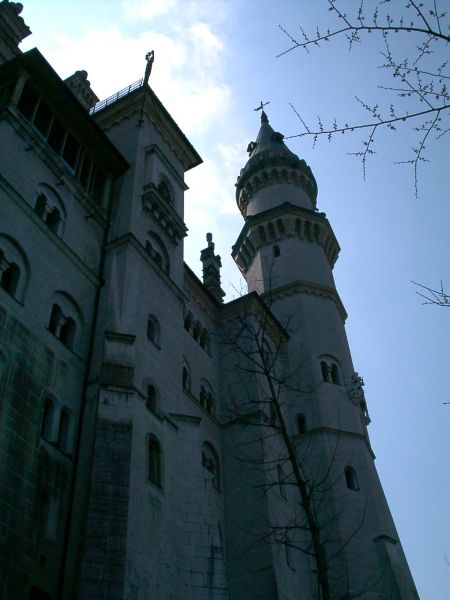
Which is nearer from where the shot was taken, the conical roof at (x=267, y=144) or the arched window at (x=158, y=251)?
the arched window at (x=158, y=251)

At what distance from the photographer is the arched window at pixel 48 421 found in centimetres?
1539

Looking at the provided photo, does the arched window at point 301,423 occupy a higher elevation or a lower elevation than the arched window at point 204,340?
lower

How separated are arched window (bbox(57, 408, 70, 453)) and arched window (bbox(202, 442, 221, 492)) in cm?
817

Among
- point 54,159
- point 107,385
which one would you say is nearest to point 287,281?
point 54,159

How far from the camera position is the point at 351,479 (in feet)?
87.0

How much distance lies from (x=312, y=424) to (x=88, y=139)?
14.6 meters

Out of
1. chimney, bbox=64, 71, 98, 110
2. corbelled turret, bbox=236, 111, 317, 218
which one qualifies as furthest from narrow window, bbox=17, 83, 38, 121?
corbelled turret, bbox=236, 111, 317, 218

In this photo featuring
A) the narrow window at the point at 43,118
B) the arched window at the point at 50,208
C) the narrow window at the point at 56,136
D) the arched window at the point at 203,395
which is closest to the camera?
the arched window at the point at 50,208

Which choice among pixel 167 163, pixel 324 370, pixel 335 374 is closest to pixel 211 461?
pixel 324 370

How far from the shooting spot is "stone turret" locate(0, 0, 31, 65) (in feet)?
90.0

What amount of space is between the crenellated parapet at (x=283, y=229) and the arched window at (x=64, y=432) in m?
23.0

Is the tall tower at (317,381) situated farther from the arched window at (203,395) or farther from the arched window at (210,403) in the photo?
the arched window at (203,395)

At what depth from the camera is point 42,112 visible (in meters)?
21.2

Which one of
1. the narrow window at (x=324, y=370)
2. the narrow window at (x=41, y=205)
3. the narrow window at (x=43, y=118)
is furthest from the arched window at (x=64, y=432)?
the narrow window at (x=324, y=370)
